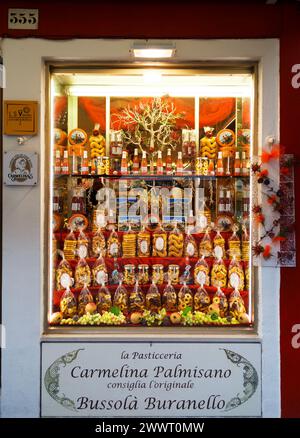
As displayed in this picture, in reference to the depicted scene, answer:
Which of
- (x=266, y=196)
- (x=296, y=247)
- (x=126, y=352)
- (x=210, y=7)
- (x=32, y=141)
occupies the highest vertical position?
(x=210, y=7)

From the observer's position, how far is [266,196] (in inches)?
131

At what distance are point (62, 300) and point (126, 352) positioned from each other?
72 centimetres

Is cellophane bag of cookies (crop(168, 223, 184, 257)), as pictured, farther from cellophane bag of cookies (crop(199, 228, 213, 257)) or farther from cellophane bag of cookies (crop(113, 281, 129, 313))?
cellophane bag of cookies (crop(113, 281, 129, 313))

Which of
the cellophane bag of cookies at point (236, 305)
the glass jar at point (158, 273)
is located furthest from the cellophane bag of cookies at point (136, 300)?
the cellophane bag of cookies at point (236, 305)

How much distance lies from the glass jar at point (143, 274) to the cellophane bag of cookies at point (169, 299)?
0.19 metres

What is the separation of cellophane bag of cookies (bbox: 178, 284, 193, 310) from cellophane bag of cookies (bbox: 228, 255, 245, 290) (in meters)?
0.36

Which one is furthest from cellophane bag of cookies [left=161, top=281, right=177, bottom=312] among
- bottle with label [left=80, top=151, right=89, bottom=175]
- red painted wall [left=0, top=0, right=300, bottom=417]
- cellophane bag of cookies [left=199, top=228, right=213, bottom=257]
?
bottle with label [left=80, top=151, right=89, bottom=175]

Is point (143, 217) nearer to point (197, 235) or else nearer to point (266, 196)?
point (197, 235)

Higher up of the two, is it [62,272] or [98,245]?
[98,245]

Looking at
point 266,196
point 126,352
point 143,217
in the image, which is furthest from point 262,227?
point 126,352

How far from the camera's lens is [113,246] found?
3811 millimetres

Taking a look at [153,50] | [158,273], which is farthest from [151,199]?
[153,50]

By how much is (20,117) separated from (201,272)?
1.93 meters

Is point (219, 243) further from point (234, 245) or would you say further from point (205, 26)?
point (205, 26)
